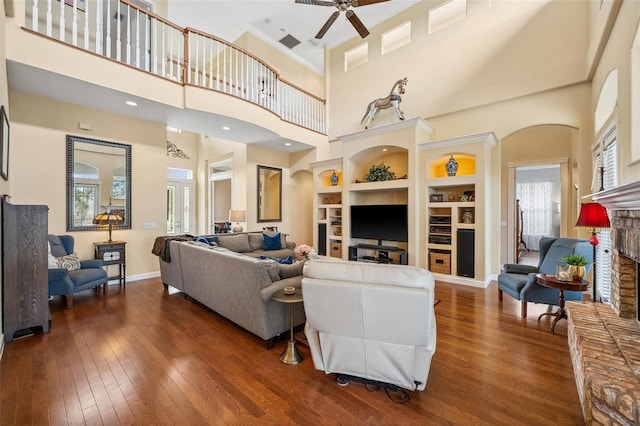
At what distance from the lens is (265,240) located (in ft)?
19.9

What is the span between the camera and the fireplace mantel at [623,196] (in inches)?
67.3

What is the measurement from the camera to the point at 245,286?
9.27ft

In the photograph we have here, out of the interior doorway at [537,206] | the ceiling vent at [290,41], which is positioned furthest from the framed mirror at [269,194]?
the interior doorway at [537,206]

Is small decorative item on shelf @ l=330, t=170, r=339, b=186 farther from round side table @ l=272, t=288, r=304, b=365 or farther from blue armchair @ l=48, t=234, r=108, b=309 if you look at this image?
blue armchair @ l=48, t=234, r=108, b=309

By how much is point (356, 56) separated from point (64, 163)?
7.08 m

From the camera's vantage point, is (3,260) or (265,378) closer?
(265,378)

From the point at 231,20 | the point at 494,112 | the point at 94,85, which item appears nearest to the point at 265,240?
the point at 94,85

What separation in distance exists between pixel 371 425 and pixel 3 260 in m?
3.69

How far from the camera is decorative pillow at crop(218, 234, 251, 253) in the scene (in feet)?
18.1

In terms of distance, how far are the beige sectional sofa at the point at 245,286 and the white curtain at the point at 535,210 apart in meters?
9.31

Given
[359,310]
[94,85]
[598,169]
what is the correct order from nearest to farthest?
1. [359,310]
2. [598,169]
3. [94,85]

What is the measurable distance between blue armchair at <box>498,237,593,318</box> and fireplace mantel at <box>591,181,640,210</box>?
4.41 ft

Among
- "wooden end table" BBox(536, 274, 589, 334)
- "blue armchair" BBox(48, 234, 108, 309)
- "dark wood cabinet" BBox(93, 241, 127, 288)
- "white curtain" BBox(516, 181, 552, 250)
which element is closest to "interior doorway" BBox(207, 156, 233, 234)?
"dark wood cabinet" BBox(93, 241, 127, 288)

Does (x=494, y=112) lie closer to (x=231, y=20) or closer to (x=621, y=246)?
(x=621, y=246)
